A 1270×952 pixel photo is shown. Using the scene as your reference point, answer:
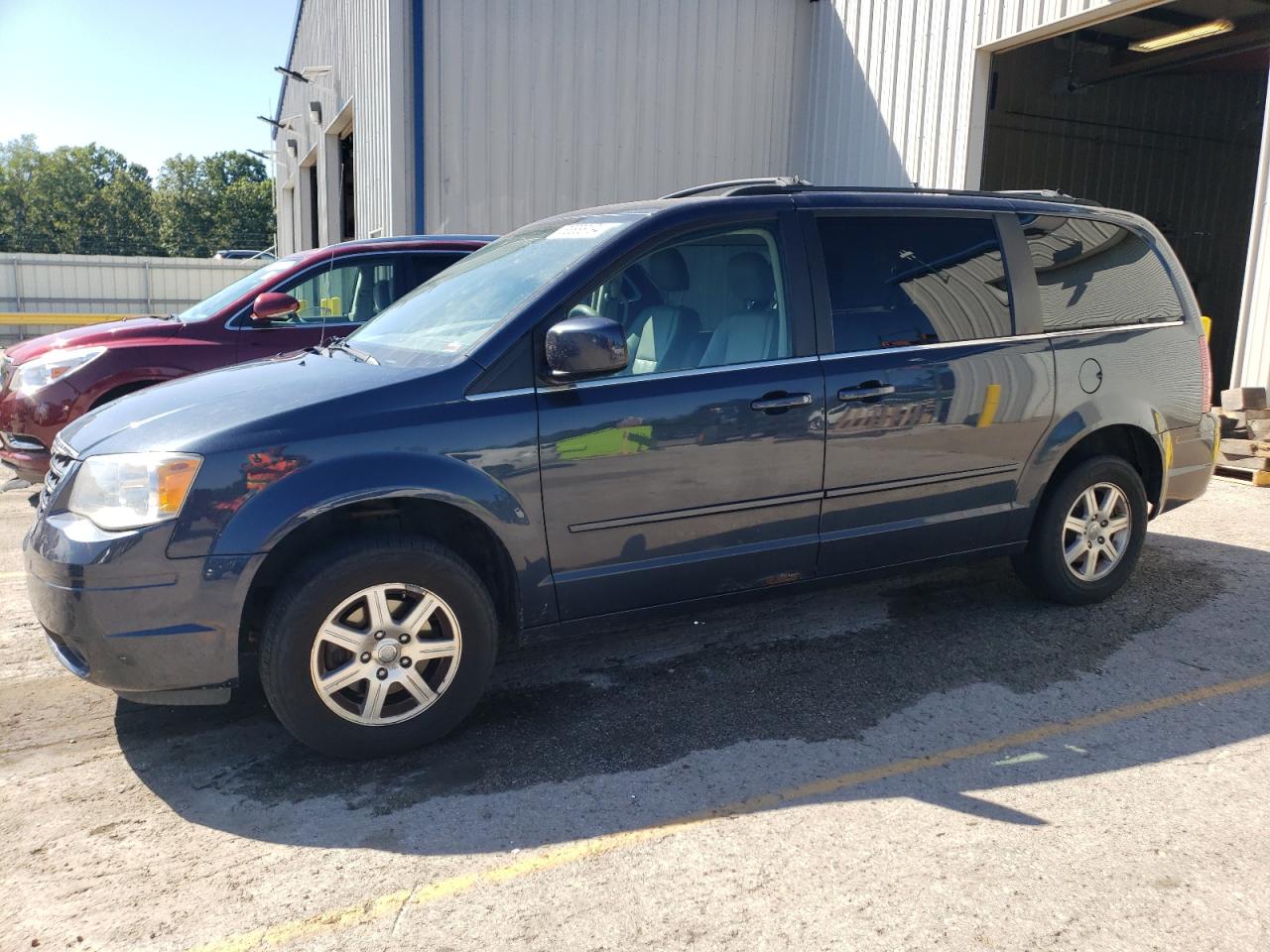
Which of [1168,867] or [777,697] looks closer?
[1168,867]

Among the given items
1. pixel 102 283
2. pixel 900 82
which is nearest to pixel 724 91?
pixel 900 82

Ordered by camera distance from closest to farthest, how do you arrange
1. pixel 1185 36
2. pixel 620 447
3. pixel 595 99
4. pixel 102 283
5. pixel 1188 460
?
pixel 620 447
pixel 1188 460
pixel 1185 36
pixel 595 99
pixel 102 283

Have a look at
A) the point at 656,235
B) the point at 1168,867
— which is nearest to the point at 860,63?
the point at 656,235

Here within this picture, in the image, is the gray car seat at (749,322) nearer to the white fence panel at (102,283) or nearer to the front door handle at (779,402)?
the front door handle at (779,402)

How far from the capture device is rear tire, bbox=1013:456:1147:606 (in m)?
4.67

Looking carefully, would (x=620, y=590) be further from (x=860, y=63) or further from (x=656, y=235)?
(x=860, y=63)

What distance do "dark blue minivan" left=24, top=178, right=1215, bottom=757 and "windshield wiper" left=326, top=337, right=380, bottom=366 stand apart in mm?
20

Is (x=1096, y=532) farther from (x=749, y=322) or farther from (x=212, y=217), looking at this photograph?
(x=212, y=217)

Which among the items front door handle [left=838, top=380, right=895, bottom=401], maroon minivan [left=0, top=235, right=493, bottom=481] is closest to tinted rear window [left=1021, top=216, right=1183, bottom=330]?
front door handle [left=838, top=380, right=895, bottom=401]

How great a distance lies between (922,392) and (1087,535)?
133 centimetres

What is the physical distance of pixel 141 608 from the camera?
3.05 m

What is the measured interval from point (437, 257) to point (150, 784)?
15.8 ft

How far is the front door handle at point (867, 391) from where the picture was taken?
397 centimetres

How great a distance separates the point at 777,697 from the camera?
3.90 metres
